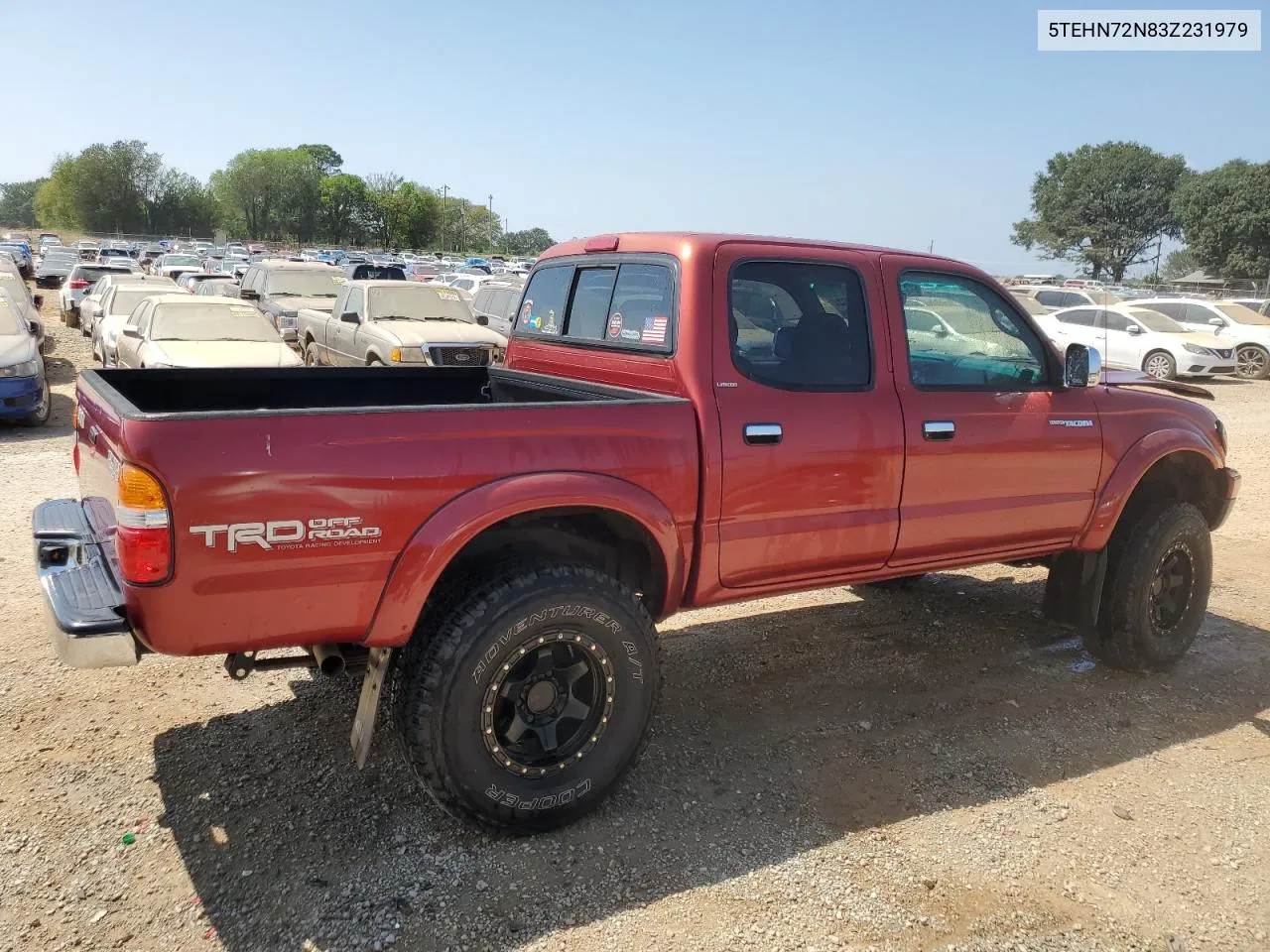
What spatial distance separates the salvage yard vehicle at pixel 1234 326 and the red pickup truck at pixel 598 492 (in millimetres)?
19378

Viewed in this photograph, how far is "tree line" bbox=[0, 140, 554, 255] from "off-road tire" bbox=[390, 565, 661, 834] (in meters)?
100

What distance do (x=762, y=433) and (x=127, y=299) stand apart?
45.7 feet

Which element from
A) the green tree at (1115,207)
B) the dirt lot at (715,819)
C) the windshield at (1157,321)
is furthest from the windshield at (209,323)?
the green tree at (1115,207)

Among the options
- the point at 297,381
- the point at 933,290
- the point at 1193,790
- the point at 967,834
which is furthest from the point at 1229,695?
the point at 297,381

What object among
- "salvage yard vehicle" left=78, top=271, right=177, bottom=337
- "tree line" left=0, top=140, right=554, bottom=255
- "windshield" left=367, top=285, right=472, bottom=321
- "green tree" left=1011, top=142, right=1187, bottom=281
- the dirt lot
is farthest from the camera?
"tree line" left=0, top=140, right=554, bottom=255

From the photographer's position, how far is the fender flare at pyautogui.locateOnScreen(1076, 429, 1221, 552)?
4504 mm

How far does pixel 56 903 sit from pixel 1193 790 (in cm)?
412

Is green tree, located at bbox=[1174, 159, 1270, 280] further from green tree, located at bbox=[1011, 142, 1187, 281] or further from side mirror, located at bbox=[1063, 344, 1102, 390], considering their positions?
side mirror, located at bbox=[1063, 344, 1102, 390]

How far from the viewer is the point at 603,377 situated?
397cm

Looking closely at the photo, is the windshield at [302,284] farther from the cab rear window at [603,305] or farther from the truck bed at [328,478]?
the truck bed at [328,478]

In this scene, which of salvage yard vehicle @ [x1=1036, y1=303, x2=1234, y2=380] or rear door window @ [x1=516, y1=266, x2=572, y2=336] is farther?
salvage yard vehicle @ [x1=1036, y1=303, x2=1234, y2=380]

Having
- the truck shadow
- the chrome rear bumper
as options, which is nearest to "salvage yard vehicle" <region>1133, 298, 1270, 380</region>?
the truck shadow

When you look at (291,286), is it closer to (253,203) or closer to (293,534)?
(293,534)

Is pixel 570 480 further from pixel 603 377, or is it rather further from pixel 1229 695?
pixel 1229 695
